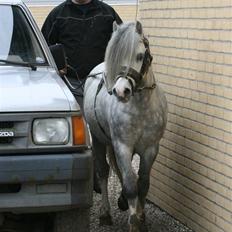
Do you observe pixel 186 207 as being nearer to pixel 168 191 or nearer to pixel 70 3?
pixel 168 191

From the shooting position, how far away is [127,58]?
5.46 m

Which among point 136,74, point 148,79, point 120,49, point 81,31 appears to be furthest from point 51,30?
point 136,74

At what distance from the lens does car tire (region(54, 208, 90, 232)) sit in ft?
16.6

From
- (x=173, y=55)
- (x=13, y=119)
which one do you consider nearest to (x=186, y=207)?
(x=173, y=55)

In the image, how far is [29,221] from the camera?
5586 millimetres

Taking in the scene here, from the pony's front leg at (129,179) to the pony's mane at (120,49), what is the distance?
58 centimetres

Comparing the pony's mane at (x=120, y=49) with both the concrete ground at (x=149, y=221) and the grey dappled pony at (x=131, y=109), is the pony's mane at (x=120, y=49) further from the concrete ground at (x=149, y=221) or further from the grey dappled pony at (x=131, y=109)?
the concrete ground at (x=149, y=221)

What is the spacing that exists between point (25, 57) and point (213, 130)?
5.49 ft

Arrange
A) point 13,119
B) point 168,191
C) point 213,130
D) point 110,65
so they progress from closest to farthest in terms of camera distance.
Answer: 1. point 13,119
2. point 110,65
3. point 213,130
4. point 168,191

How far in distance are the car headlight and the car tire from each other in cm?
53

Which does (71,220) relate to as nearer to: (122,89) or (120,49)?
(122,89)

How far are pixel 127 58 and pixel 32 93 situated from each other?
83 cm

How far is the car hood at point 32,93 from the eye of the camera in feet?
15.8

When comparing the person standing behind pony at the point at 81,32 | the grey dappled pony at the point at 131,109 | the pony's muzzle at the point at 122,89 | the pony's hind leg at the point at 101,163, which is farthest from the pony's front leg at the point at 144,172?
the person standing behind pony at the point at 81,32
